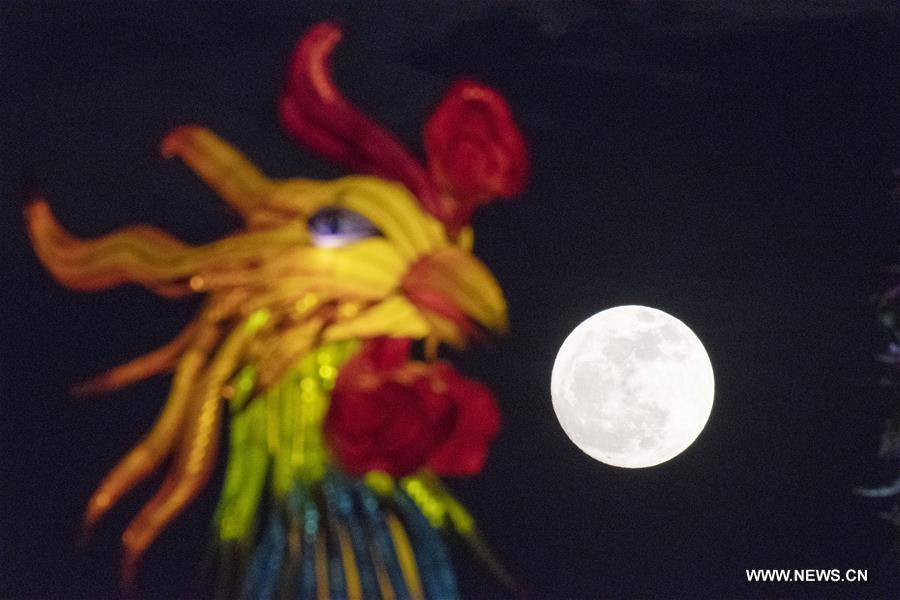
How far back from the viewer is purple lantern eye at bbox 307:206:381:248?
2.29 m

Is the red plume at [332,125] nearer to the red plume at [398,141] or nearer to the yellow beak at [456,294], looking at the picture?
the red plume at [398,141]

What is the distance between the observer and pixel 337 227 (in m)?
2.29

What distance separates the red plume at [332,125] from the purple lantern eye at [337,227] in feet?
0.39

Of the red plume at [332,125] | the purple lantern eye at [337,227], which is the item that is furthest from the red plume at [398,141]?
the purple lantern eye at [337,227]

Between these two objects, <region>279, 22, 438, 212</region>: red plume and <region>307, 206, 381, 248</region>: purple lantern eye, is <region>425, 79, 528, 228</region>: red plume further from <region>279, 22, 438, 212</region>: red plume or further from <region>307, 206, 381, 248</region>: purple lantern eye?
<region>307, 206, 381, 248</region>: purple lantern eye

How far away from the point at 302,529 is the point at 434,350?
55 centimetres

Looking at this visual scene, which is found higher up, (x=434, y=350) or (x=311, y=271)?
(x=311, y=271)

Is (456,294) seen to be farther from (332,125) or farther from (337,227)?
(332,125)

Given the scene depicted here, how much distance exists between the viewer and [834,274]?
233 centimetres

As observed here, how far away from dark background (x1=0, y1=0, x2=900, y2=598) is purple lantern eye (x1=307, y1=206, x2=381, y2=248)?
0.12 meters

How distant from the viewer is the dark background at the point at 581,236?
7.52ft

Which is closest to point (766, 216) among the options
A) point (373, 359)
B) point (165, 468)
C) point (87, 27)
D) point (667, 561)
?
point (667, 561)

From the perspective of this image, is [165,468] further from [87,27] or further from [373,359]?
[87,27]

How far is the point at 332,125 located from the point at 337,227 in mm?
253
